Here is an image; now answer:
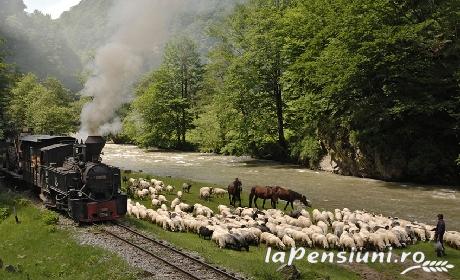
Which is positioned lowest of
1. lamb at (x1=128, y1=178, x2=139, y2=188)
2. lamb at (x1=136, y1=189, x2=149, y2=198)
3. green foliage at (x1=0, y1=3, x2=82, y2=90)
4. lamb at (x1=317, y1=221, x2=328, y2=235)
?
lamb at (x1=317, y1=221, x2=328, y2=235)

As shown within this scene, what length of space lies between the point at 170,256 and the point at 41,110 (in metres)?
54.9

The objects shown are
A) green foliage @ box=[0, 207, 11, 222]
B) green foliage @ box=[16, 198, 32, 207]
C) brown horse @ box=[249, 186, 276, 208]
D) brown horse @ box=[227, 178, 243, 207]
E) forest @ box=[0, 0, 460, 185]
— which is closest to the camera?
green foliage @ box=[0, 207, 11, 222]

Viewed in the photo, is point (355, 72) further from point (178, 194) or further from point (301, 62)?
point (178, 194)

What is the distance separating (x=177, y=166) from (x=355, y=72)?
2405 centimetres

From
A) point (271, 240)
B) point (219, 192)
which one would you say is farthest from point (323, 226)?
point (219, 192)

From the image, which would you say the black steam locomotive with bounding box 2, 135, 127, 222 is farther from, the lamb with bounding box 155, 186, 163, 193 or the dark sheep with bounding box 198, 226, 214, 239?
the lamb with bounding box 155, 186, 163, 193

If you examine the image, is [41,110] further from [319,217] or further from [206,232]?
[319,217]

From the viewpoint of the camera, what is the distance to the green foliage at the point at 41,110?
62.2 meters

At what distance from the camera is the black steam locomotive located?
2180 cm

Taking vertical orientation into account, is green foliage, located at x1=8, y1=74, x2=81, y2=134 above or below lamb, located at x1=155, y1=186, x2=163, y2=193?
above

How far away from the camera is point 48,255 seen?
696 inches

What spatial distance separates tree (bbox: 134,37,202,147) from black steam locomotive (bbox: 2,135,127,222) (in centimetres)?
5241

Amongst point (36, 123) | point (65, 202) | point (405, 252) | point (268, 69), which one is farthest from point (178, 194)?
point (36, 123)

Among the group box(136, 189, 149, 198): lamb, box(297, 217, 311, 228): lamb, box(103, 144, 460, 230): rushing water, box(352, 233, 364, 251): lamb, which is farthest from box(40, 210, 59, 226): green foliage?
box(352, 233, 364, 251): lamb
